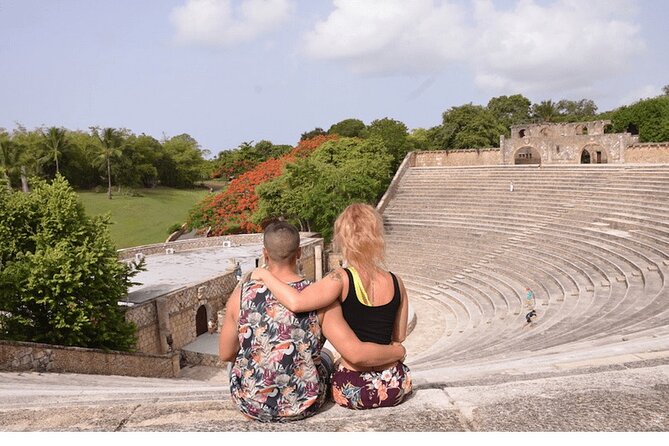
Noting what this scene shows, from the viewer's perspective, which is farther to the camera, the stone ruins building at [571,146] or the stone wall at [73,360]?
the stone ruins building at [571,146]

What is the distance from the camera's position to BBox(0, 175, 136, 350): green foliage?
436 inches

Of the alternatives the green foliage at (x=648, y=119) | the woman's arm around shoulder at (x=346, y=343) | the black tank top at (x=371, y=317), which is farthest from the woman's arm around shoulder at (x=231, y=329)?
the green foliage at (x=648, y=119)

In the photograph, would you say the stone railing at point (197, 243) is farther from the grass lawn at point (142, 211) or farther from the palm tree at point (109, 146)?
the palm tree at point (109, 146)

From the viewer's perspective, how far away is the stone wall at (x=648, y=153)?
23038mm

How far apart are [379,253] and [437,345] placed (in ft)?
36.0

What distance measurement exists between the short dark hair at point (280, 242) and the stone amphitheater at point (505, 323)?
955 millimetres

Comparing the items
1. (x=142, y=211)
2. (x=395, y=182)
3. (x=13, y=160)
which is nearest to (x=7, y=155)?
(x=13, y=160)

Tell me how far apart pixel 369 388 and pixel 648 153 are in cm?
2565

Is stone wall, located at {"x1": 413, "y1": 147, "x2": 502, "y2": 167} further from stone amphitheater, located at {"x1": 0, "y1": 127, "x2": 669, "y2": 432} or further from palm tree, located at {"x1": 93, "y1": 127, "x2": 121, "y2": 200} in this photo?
palm tree, located at {"x1": 93, "y1": 127, "x2": 121, "y2": 200}

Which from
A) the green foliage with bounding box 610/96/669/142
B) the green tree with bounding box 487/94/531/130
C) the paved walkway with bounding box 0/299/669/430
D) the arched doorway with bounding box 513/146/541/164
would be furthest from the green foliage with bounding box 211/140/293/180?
the paved walkway with bounding box 0/299/669/430

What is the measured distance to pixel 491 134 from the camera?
40438mm

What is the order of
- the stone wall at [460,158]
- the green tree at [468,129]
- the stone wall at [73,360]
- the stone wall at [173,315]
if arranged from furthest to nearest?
1. the green tree at [468,129]
2. the stone wall at [460,158]
3. the stone wall at [173,315]
4. the stone wall at [73,360]

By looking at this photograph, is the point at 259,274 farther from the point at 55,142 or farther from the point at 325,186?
the point at 55,142
